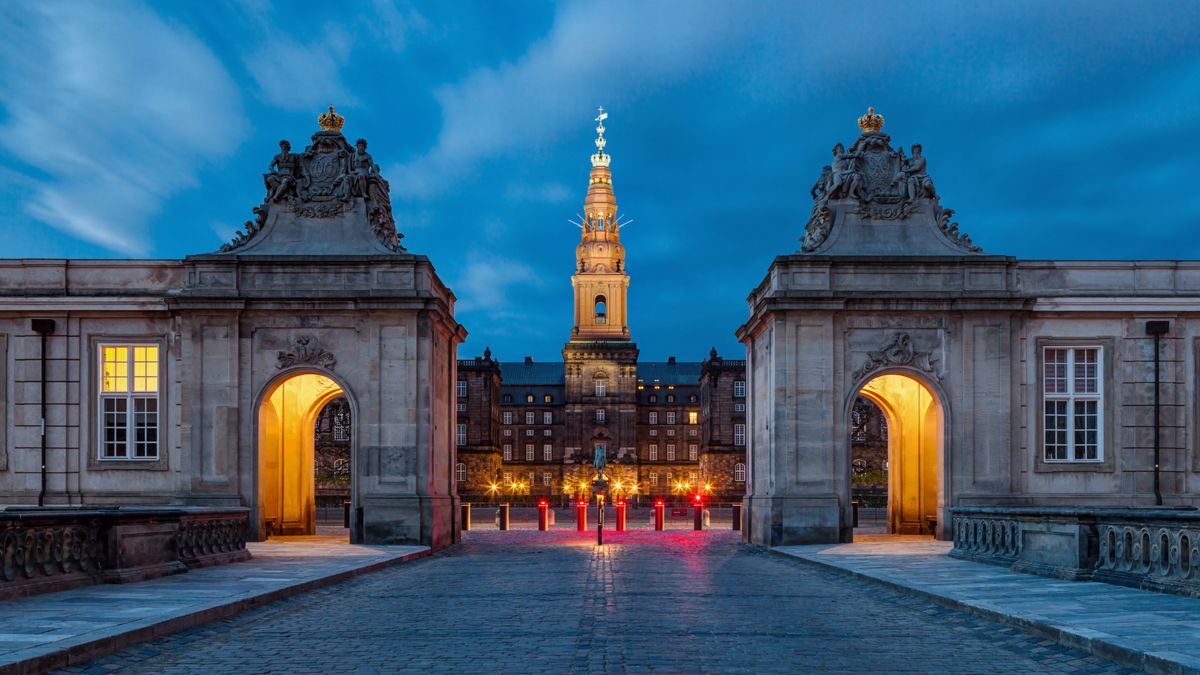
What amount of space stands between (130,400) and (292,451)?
A: 5017 mm

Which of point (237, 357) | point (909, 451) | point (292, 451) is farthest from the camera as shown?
point (909, 451)

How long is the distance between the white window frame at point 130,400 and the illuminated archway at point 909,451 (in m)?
19.1

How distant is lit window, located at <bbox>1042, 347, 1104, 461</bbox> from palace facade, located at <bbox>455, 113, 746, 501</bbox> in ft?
334

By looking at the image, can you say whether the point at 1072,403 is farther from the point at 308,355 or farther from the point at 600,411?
the point at 600,411

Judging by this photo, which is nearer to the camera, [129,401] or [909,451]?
[129,401]

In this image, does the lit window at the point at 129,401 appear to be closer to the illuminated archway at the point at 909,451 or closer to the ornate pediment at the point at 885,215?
the ornate pediment at the point at 885,215

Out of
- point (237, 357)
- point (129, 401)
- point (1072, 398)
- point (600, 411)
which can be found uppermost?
point (237, 357)

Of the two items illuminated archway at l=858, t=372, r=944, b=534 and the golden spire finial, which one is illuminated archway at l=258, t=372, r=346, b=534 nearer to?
illuminated archway at l=858, t=372, r=944, b=534

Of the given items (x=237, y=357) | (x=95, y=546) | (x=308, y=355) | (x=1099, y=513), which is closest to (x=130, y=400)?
(x=237, y=357)

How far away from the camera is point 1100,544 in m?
17.9

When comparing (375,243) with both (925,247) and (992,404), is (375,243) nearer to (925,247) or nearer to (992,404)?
(925,247)

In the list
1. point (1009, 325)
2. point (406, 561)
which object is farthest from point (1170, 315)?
point (406, 561)

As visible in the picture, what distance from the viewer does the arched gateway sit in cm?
3056

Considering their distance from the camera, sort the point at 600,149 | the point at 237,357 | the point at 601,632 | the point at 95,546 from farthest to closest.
A: the point at 600,149 < the point at 237,357 < the point at 95,546 < the point at 601,632
